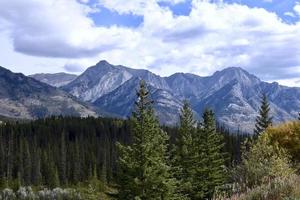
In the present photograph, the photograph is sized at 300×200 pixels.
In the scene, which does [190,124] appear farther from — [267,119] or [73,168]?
[73,168]

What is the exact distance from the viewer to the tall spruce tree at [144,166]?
142 ft

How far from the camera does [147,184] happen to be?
4353cm

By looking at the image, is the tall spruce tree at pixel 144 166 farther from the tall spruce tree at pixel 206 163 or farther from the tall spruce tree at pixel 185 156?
the tall spruce tree at pixel 206 163

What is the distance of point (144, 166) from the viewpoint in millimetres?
43844

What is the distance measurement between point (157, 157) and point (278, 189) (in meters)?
32.2

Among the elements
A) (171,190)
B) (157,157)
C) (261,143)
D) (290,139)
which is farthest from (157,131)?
(290,139)

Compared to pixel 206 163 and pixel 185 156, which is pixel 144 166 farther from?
pixel 206 163

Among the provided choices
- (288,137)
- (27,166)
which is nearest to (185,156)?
(288,137)

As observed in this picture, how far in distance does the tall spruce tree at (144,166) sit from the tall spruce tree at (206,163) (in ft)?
52.5

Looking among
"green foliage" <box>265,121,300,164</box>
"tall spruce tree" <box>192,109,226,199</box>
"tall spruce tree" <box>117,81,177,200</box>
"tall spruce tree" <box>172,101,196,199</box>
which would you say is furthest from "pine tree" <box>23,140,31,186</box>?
"tall spruce tree" <box>117,81,177,200</box>

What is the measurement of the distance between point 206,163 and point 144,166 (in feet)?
74.7

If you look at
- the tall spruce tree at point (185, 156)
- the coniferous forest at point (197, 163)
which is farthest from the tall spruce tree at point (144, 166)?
the tall spruce tree at point (185, 156)

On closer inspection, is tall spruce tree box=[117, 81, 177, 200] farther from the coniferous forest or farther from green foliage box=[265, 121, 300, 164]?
green foliage box=[265, 121, 300, 164]

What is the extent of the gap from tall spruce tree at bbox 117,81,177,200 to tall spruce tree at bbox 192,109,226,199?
15988 mm
